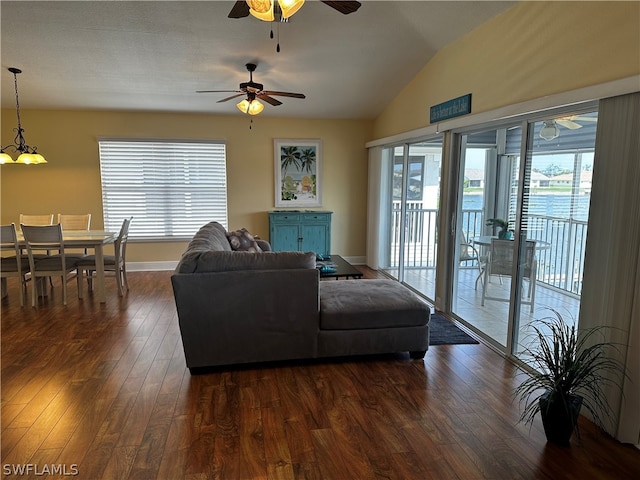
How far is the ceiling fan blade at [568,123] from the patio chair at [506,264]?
89cm

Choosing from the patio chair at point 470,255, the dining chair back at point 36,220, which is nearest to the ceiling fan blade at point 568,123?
the patio chair at point 470,255

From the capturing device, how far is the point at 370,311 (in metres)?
3.26

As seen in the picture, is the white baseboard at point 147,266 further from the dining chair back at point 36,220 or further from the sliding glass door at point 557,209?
the sliding glass door at point 557,209

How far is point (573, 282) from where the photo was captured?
9.71 feet

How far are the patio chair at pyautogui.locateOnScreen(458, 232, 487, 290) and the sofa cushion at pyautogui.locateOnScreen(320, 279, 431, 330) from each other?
1.16 metres

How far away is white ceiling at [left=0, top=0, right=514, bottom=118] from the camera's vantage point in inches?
145

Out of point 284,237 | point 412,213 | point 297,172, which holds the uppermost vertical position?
point 297,172

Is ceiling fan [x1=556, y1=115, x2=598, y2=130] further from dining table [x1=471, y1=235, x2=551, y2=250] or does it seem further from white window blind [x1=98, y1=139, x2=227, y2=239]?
white window blind [x1=98, y1=139, x2=227, y2=239]

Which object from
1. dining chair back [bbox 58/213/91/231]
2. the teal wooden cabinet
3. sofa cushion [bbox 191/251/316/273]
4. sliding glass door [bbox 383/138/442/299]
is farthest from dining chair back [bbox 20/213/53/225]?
sliding glass door [bbox 383/138/442/299]

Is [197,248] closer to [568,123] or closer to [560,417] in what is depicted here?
[560,417]

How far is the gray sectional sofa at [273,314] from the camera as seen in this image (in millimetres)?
3018

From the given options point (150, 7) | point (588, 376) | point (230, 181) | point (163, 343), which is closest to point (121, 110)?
point (230, 181)
